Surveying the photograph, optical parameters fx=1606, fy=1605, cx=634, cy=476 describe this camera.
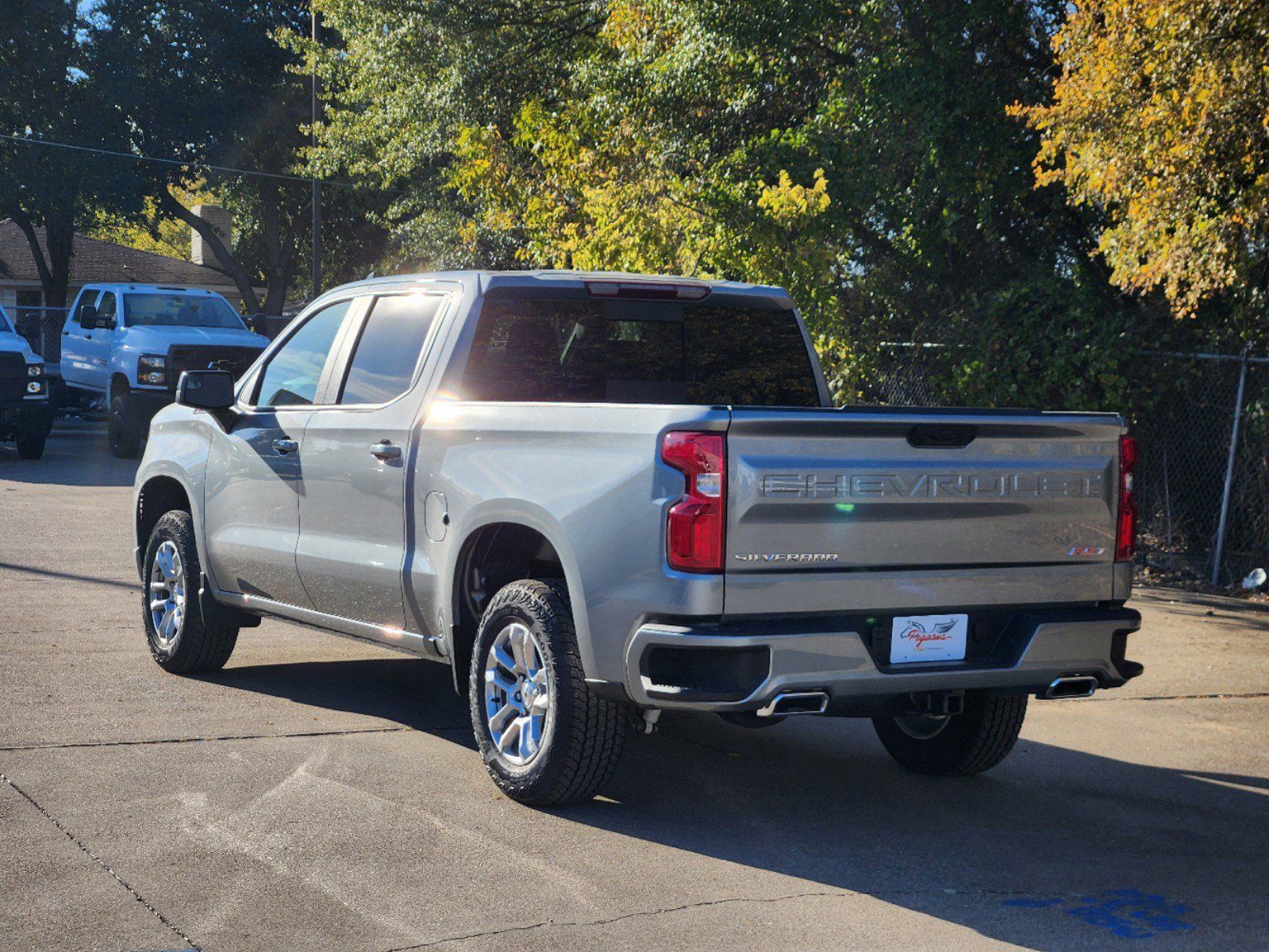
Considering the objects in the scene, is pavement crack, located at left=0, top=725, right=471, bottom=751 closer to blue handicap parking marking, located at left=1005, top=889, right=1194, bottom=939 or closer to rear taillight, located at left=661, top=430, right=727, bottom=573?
rear taillight, located at left=661, top=430, right=727, bottom=573

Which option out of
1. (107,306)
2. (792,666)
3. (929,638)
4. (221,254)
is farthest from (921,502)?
(221,254)

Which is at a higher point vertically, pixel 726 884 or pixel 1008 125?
pixel 1008 125

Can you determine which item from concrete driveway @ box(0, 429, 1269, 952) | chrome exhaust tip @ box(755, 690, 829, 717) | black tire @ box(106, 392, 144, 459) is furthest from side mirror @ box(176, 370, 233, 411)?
black tire @ box(106, 392, 144, 459)

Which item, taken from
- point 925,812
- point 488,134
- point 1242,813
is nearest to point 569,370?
point 925,812

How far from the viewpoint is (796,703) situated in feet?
17.5

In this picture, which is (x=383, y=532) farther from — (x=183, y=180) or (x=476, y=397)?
(x=183, y=180)

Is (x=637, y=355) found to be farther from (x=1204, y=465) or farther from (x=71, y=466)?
(x=71, y=466)

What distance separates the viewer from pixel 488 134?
58.3 ft

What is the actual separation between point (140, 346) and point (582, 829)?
757 inches

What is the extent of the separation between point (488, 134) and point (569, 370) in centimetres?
1130

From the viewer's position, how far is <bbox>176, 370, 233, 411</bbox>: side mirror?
303 inches

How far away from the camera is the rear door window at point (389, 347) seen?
6.97 m

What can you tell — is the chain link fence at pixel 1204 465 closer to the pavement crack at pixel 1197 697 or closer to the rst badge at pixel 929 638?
the pavement crack at pixel 1197 697

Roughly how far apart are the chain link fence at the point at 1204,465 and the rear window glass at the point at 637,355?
5.55 meters
